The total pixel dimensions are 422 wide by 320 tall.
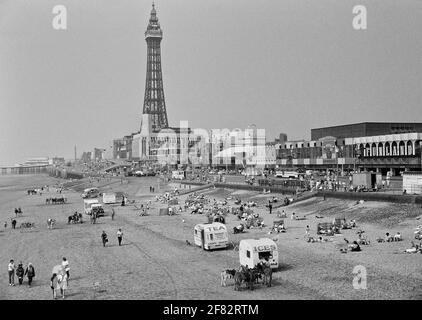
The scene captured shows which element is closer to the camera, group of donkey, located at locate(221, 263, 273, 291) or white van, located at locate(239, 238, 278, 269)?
group of donkey, located at locate(221, 263, 273, 291)

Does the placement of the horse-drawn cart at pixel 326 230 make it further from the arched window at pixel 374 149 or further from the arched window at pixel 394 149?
the arched window at pixel 374 149

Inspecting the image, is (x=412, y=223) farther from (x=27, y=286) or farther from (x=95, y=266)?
(x=27, y=286)

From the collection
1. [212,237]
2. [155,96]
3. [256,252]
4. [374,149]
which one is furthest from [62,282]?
[155,96]

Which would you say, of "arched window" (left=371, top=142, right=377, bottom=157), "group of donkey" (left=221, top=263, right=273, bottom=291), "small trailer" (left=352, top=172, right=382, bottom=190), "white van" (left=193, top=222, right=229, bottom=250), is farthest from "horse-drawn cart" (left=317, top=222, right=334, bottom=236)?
"arched window" (left=371, top=142, right=377, bottom=157)

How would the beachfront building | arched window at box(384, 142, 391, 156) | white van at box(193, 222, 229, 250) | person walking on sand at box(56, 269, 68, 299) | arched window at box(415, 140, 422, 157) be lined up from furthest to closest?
arched window at box(384, 142, 391, 156) → the beachfront building → arched window at box(415, 140, 422, 157) → white van at box(193, 222, 229, 250) → person walking on sand at box(56, 269, 68, 299)

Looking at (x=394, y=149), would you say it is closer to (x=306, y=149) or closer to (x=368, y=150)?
(x=368, y=150)

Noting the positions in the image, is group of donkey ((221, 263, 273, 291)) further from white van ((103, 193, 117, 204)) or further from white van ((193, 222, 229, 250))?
white van ((103, 193, 117, 204))
